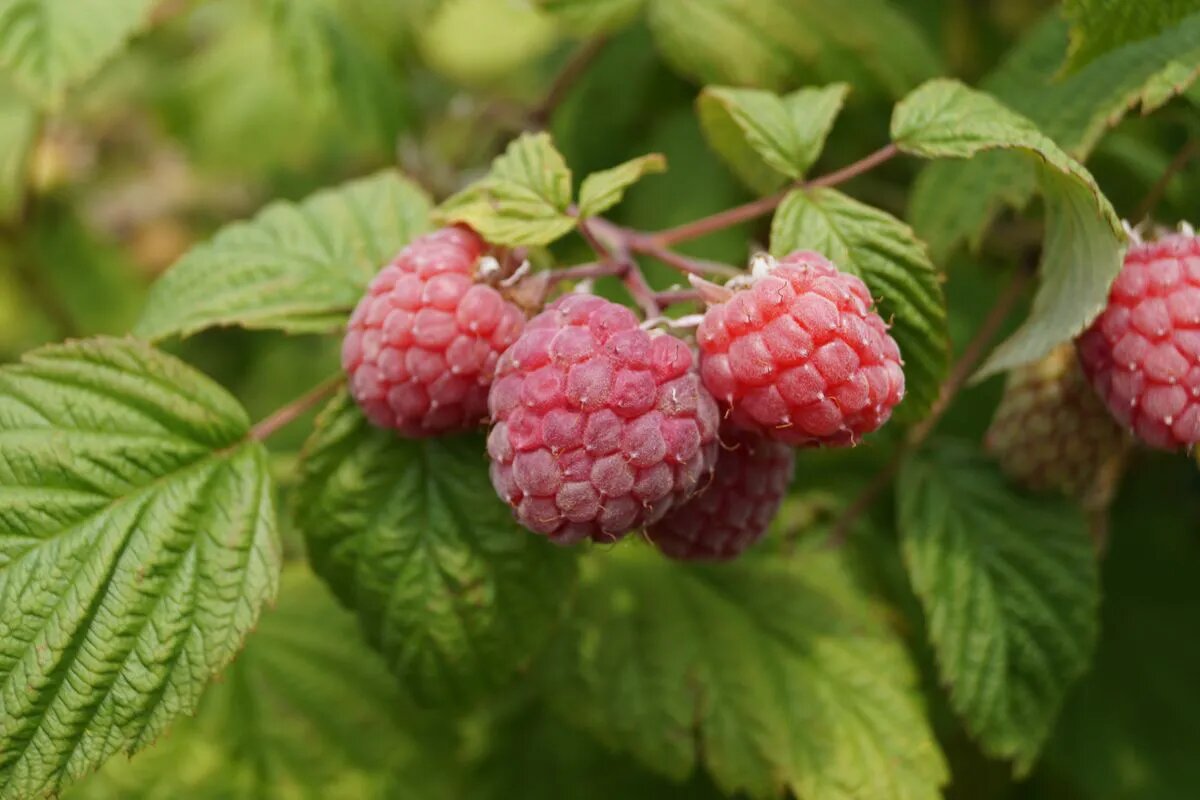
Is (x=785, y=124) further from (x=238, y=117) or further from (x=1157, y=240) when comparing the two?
(x=238, y=117)

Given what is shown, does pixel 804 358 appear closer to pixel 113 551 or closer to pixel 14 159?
pixel 113 551

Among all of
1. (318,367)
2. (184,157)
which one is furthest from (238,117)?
(318,367)

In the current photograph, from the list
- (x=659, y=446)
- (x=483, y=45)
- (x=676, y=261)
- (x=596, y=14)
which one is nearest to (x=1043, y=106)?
(x=676, y=261)

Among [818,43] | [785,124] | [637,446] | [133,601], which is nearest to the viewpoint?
[637,446]

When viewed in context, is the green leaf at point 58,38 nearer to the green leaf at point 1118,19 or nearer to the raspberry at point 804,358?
the raspberry at point 804,358

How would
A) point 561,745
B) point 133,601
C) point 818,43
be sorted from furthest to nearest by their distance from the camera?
point 561,745 < point 818,43 < point 133,601

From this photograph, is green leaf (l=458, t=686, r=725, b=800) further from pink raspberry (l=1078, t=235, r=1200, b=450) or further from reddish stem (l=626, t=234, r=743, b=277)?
pink raspberry (l=1078, t=235, r=1200, b=450)

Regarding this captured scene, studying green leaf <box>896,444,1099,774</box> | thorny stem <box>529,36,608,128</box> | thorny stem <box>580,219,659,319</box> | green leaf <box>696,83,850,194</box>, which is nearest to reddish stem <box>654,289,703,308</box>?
thorny stem <box>580,219,659,319</box>
